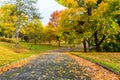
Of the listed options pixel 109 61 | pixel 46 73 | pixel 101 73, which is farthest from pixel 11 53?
pixel 101 73

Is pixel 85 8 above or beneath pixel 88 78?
above

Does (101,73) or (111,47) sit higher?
(111,47)

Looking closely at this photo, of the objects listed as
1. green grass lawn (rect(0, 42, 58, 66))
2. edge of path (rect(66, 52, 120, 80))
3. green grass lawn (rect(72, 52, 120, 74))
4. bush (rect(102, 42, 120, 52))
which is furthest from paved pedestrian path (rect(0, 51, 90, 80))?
bush (rect(102, 42, 120, 52))

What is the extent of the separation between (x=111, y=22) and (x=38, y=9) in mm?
20258

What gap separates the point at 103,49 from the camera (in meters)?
58.5

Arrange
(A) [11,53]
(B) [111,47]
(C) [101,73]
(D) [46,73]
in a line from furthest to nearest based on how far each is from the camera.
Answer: (B) [111,47], (A) [11,53], (C) [101,73], (D) [46,73]

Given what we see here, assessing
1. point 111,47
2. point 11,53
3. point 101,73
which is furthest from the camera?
point 111,47

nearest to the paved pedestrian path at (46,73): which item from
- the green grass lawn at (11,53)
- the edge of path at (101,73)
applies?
the edge of path at (101,73)

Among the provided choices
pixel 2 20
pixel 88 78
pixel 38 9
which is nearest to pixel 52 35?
pixel 2 20

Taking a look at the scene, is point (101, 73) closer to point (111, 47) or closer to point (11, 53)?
point (11, 53)

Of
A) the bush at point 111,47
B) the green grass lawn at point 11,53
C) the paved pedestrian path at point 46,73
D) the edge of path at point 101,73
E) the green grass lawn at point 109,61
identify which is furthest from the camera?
the bush at point 111,47

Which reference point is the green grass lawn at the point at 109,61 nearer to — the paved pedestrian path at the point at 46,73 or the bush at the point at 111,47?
the paved pedestrian path at the point at 46,73

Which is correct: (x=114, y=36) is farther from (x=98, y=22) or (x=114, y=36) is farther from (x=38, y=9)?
(x=38, y=9)

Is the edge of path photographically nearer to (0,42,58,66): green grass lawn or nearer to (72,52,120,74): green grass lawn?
(72,52,120,74): green grass lawn
